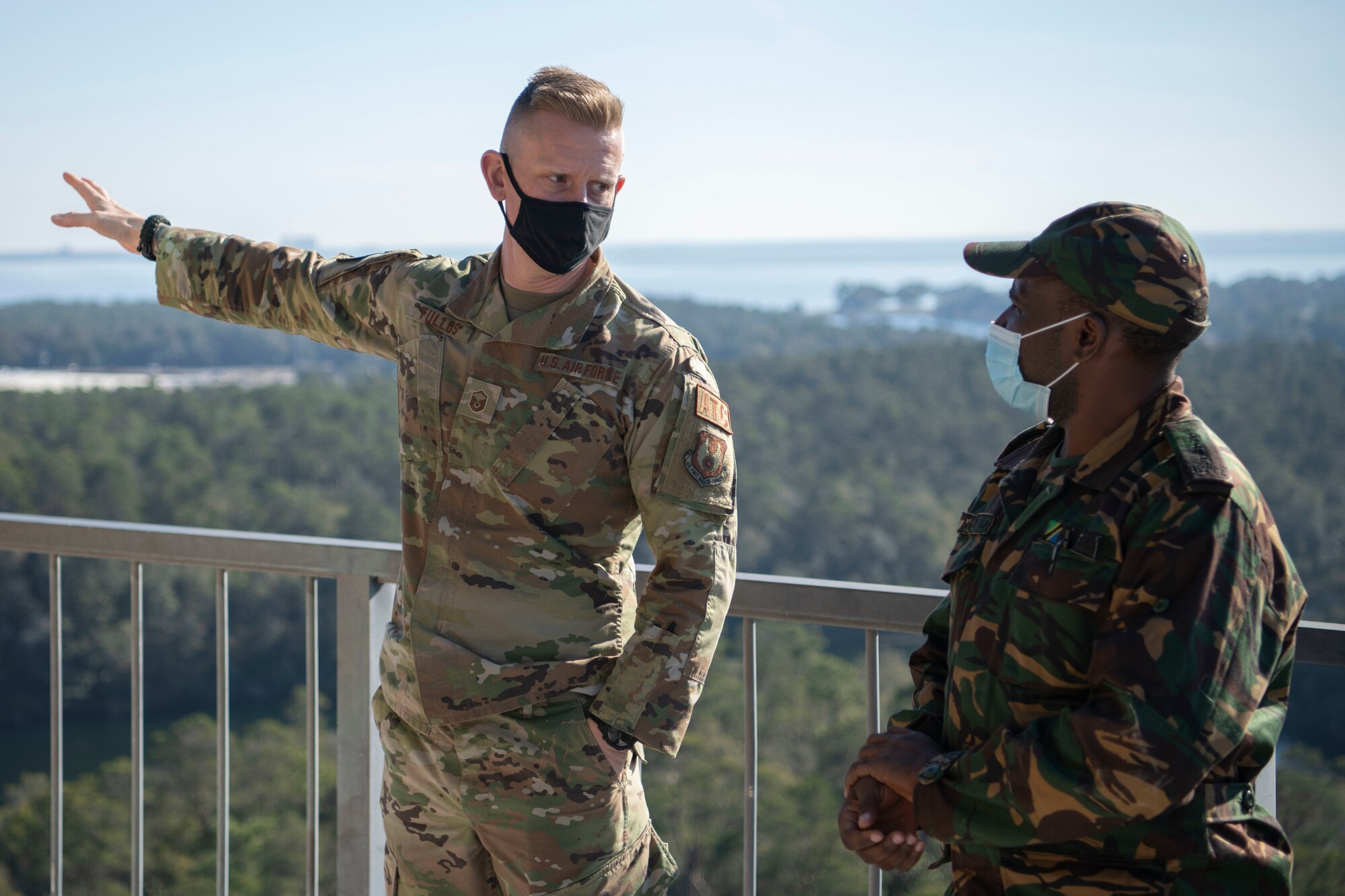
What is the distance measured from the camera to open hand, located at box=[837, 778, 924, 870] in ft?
5.32

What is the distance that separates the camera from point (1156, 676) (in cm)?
131

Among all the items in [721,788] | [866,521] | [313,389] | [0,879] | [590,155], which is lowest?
[721,788]

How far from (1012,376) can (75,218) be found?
86.2 inches

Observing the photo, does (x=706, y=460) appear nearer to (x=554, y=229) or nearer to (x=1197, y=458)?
(x=554, y=229)

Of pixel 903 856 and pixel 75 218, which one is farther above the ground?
pixel 75 218

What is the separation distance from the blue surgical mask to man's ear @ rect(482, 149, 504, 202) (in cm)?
97

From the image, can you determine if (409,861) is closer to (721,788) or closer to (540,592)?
(540,592)

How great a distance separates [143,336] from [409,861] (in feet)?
107

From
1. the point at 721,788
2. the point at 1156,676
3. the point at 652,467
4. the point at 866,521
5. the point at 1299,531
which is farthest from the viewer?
the point at 866,521

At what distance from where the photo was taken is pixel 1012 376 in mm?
1668

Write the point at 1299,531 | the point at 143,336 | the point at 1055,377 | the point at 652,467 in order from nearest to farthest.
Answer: the point at 1055,377
the point at 652,467
the point at 1299,531
the point at 143,336

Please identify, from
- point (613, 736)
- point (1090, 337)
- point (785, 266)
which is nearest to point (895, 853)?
point (613, 736)

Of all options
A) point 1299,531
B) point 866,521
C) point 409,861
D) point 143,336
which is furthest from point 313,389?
point 409,861

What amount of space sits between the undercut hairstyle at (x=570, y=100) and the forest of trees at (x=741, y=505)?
19930 millimetres
